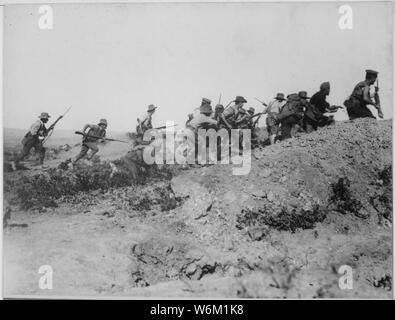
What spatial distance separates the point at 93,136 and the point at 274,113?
3.24 meters

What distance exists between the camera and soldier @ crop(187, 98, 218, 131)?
8875mm

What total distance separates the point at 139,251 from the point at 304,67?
13.7ft

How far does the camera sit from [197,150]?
8.92m

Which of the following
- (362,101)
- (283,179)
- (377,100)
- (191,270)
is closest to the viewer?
(191,270)

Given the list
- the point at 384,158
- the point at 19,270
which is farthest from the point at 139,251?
the point at 384,158

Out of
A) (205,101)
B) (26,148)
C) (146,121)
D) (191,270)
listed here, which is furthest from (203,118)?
(26,148)

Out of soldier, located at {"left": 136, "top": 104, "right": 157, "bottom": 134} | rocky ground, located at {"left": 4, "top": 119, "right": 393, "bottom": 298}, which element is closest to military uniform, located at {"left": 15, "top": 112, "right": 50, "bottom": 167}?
rocky ground, located at {"left": 4, "top": 119, "right": 393, "bottom": 298}

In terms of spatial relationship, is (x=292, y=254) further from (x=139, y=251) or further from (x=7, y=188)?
(x=7, y=188)

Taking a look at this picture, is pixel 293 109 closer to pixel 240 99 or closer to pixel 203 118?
pixel 240 99

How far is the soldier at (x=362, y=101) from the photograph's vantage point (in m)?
8.61

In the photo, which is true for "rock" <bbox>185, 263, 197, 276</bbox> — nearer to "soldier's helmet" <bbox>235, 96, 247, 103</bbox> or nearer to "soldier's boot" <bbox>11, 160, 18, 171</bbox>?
"soldier's helmet" <bbox>235, 96, 247, 103</bbox>

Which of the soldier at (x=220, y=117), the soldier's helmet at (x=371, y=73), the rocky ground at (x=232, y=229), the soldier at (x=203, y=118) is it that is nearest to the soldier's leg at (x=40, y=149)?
the rocky ground at (x=232, y=229)

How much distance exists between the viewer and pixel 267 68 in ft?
28.7
